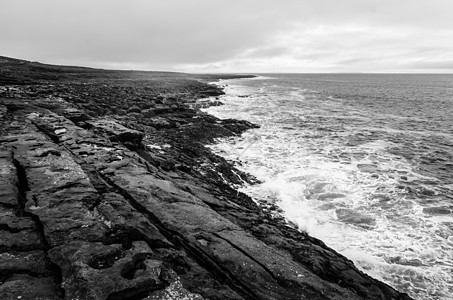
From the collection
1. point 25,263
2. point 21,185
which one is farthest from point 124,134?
point 25,263

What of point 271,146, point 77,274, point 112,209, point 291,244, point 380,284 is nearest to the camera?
point 77,274

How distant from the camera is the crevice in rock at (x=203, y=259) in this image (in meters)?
5.90

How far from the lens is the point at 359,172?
18.7 meters

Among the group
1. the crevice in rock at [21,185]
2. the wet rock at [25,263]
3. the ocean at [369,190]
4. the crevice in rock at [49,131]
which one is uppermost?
the crevice in rock at [49,131]

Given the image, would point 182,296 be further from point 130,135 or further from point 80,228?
point 130,135

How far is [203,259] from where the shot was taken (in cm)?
653

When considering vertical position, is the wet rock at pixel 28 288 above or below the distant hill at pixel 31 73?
below

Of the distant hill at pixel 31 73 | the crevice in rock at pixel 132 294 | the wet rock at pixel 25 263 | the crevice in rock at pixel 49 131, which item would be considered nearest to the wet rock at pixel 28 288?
the wet rock at pixel 25 263

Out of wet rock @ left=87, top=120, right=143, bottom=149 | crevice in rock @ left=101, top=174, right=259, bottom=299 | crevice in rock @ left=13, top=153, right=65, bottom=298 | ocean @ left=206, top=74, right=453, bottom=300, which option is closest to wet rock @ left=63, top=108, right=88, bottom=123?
wet rock @ left=87, top=120, right=143, bottom=149

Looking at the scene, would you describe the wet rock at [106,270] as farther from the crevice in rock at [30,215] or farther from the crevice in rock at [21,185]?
the crevice in rock at [21,185]

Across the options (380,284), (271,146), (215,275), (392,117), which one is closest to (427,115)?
(392,117)

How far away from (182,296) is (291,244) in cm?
466

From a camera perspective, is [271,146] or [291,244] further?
[271,146]

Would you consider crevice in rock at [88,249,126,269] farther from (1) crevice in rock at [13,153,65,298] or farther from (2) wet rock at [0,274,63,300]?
(2) wet rock at [0,274,63,300]
